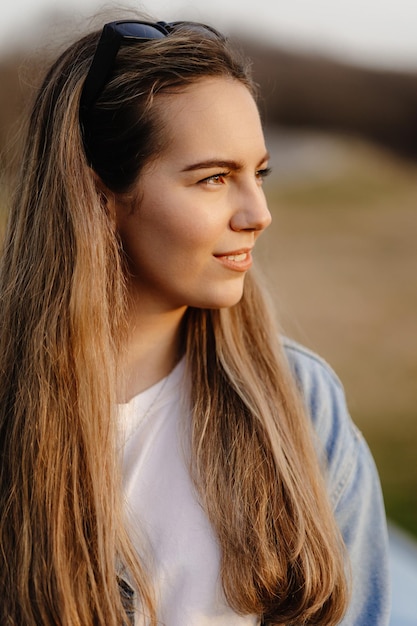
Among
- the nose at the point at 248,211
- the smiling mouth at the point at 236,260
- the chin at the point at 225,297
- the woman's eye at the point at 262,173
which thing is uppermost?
the woman's eye at the point at 262,173

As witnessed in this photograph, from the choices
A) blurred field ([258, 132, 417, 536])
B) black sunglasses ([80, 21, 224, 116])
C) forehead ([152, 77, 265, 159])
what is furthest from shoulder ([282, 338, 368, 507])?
blurred field ([258, 132, 417, 536])

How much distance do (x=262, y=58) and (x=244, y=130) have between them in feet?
18.6

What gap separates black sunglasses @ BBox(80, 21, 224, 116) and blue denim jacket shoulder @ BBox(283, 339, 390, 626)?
27.9 inches

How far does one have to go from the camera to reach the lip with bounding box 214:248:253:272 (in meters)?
1.62

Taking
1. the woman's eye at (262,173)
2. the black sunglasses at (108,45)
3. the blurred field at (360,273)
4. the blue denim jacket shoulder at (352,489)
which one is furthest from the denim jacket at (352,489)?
the blurred field at (360,273)

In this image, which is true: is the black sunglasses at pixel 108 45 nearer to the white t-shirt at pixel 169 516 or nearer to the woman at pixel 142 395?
the woman at pixel 142 395

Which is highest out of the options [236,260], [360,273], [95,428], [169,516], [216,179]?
[360,273]

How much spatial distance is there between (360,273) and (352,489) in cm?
555

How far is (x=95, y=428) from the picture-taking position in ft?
5.23

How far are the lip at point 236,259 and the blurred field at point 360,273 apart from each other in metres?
2.27

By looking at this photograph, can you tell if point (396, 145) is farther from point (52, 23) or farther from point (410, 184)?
point (52, 23)

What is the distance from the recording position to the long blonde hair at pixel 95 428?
1.53 metres

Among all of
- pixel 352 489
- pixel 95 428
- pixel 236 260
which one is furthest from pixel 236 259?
pixel 352 489

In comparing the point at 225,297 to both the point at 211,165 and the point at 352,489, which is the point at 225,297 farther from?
the point at 352,489
